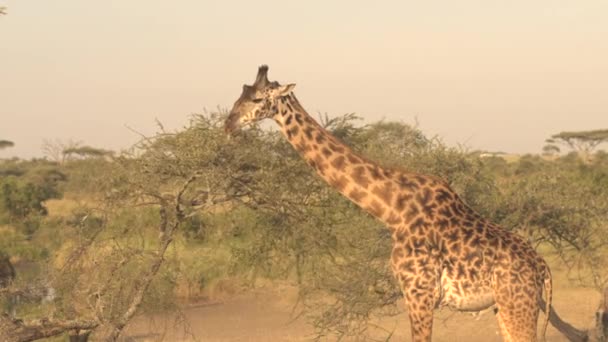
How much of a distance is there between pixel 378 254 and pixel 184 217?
313 cm

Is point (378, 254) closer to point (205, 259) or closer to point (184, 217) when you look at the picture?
point (184, 217)

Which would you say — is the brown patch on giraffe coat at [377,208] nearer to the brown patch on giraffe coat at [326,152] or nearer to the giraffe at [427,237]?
the giraffe at [427,237]

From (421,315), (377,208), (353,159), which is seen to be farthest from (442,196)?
(421,315)

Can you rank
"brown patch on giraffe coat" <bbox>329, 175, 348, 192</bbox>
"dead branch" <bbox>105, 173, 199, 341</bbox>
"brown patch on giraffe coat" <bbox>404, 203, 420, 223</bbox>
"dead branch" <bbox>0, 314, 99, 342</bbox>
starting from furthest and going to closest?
1. "dead branch" <bbox>105, 173, 199, 341</bbox>
2. "dead branch" <bbox>0, 314, 99, 342</bbox>
3. "brown patch on giraffe coat" <bbox>329, 175, 348, 192</bbox>
4. "brown patch on giraffe coat" <bbox>404, 203, 420, 223</bbox>

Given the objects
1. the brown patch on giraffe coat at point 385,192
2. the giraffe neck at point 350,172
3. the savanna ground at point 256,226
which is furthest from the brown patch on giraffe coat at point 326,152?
the savanna ground at point 256,226

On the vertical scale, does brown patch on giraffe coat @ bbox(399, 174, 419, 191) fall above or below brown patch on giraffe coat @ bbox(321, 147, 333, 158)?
below

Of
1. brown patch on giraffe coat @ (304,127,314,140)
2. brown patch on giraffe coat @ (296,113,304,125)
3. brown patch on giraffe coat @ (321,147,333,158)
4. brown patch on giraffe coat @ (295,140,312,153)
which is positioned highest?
brown patch on giraffe coat @ (296,113,304,125)

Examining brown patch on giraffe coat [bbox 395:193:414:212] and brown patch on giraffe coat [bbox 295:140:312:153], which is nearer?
brown patch on giraffe coat [bbox 395:193:414:212]

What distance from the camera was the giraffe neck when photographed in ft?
22.2

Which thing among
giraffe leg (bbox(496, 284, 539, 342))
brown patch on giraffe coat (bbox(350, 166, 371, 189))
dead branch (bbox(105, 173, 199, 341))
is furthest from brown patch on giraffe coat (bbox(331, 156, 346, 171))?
dead branch (bbox(105, 173, 199, 341))

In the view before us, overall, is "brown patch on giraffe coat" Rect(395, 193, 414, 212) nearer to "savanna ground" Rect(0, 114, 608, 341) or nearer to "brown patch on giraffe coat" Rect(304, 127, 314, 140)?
A: "brown patch on giraffe coat" Rect(304, 127, 314, 140)

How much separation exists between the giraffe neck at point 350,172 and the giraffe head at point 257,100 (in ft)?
0.34

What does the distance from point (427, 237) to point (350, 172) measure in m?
0.86

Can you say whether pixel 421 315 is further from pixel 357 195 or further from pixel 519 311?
pixel 357 195
